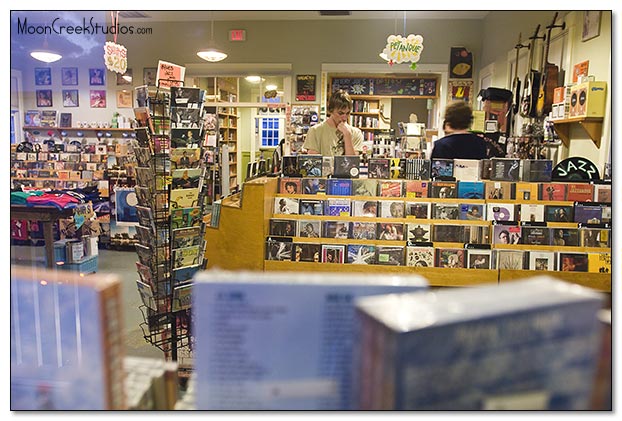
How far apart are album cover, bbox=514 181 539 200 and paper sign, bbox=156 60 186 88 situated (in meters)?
2.19

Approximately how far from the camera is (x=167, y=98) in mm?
2623

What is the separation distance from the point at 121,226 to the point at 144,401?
19.4ft

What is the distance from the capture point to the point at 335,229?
10.0ft

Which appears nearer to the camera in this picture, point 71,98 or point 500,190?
point 500,190

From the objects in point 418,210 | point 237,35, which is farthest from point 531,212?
point 237,35

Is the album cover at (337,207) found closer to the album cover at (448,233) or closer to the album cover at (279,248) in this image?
the album cover at (279,248)

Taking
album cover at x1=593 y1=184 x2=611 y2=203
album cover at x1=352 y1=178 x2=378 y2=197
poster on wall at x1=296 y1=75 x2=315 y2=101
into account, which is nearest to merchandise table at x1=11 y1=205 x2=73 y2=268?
album cover at x1=352 y1=178 x2=378 y2=197

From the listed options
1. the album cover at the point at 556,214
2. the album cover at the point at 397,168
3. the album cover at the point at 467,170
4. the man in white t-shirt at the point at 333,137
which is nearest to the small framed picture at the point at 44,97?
the man in white t-shirt at the point at 333,137

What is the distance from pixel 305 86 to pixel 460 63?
8.80ft

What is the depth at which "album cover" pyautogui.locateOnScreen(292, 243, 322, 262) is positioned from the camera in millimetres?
2977

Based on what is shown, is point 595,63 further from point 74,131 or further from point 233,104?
point 74,131

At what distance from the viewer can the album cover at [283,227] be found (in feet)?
10.0

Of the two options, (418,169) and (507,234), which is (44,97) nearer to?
(418,169)
